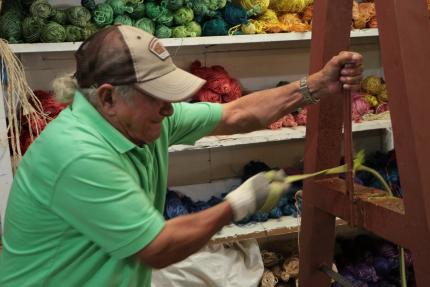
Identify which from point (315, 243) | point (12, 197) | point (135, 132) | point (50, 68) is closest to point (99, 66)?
point (135, 132)

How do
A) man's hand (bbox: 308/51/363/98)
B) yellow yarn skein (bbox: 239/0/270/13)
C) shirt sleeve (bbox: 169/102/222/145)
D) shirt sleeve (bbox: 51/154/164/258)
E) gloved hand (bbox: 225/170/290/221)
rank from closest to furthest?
shirt sleeve (bbox: 51/154/164/258) < gloved hand (bbox: 225/170/290/221) < man's hand (bbox: 308/51/363/98) < shirt sleeve (bbox: 169/102/222/145) < yellow yarn skein (bbox: 239/0/270/13)

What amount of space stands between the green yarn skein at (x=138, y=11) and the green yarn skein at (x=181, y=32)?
0.14 metres

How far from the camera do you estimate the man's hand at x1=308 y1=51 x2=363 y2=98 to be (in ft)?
3.55

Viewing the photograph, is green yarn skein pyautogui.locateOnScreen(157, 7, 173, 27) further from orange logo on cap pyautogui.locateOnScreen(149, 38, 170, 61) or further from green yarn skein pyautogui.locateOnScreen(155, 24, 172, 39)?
orange logo on cap pyautogui.locateOnScreen(149, 38, 170, 61)

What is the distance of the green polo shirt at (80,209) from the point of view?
0.84m

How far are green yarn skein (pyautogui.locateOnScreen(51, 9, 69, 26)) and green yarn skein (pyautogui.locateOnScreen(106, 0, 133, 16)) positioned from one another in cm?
18

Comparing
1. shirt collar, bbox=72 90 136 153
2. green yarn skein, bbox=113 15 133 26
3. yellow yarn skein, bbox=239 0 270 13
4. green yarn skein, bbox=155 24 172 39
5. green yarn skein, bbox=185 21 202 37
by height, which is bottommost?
shirt collar, bbox=72 90 136 153

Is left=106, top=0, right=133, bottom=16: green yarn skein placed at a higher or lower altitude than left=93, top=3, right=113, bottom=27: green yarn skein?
higher

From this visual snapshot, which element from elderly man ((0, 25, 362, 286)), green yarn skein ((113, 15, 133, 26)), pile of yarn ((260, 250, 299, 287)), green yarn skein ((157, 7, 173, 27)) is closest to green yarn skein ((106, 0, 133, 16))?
green yarn skein ((113, 15, 133, 26))

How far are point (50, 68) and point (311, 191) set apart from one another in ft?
4.35

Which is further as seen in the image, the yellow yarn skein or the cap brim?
the yellow yarn skein

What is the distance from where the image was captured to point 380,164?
2.25 metres

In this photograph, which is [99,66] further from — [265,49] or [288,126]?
[265,49]

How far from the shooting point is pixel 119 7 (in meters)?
1.73
